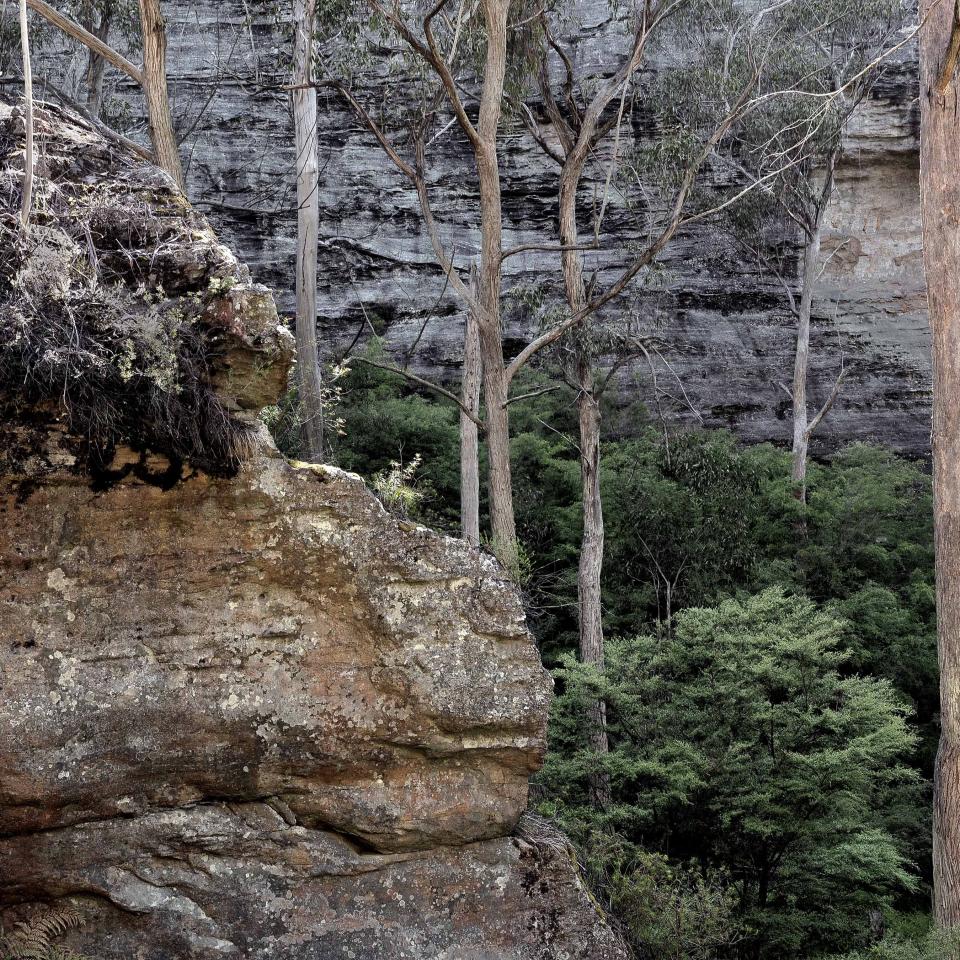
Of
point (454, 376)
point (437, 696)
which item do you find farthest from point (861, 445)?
point (437, 696)

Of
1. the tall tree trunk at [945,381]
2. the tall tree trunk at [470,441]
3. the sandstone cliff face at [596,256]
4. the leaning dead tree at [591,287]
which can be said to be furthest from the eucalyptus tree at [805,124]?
the tall tree trunk at [945,381]

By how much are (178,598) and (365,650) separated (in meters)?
1.00

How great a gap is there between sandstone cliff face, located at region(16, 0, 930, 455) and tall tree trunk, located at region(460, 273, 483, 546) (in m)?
7.04

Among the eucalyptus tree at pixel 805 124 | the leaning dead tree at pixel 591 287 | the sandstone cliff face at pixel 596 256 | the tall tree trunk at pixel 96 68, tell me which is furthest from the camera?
the sandstone cliff face at pixel 596 256

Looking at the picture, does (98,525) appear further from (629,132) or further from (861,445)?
(629,132)

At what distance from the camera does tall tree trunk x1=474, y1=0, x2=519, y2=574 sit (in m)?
13.8

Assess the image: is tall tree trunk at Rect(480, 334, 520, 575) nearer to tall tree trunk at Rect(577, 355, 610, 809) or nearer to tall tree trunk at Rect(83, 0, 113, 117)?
tall tree trunk at Rect(577, 355, 610, 809)

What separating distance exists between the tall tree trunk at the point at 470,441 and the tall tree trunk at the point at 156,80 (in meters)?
6.30

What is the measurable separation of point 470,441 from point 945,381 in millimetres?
9315

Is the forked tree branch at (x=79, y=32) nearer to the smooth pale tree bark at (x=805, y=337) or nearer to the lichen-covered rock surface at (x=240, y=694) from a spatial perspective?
the lichen-covered rock surface at (x=240, y=694)

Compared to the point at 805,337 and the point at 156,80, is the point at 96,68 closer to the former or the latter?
the point at 156,80

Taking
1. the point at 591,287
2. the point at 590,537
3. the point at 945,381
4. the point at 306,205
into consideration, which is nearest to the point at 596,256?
the point at 306,205

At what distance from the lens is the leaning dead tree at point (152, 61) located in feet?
38.4

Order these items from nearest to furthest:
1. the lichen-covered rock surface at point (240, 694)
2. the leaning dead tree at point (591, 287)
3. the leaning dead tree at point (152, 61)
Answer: the lichen-covered rock surface at point (240, 694), the leaning dead tree at point (152, 61), the leaning dead tree at point (591, 287)
